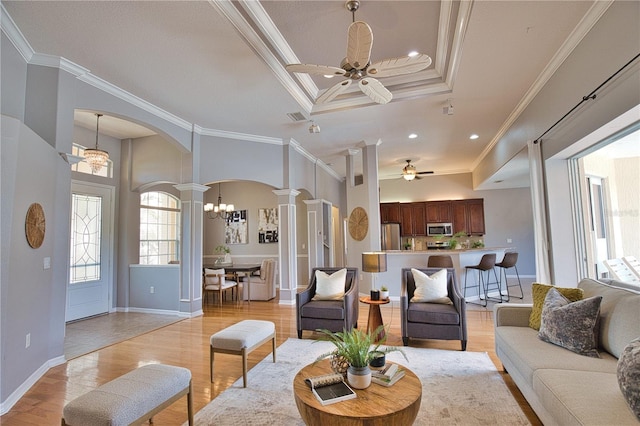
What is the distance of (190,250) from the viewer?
546 centimetres

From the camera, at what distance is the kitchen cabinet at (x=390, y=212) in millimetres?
9711

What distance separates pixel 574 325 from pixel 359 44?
104 inches

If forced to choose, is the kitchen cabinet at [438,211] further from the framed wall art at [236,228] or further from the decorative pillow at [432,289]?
the decorative pillow at [432,289]

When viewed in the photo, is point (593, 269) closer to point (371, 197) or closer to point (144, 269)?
point (371, 197)

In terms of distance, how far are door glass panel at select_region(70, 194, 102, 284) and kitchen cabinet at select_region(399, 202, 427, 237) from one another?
Answer: 299 inches

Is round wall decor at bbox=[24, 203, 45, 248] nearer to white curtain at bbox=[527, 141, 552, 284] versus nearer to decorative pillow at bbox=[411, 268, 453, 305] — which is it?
decorative pillow at bbox=[411, 268, 453, 305]

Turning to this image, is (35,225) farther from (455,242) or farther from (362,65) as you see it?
(455,242)

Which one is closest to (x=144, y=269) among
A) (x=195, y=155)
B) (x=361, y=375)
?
(x=195, y=155)

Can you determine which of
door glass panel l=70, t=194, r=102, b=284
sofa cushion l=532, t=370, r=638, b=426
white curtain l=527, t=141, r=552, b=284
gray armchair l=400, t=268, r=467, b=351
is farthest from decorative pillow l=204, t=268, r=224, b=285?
sofa cushion l=532, t=370, r=638, b=426

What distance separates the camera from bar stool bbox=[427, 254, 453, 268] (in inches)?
231

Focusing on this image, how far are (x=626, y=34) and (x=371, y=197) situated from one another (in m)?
4.50

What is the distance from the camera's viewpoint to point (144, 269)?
586 cm

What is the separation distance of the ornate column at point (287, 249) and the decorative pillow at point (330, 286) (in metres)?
2.13

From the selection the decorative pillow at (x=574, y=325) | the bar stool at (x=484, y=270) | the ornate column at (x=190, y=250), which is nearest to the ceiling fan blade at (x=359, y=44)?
the decorative pillow at (x=574, y=325)
